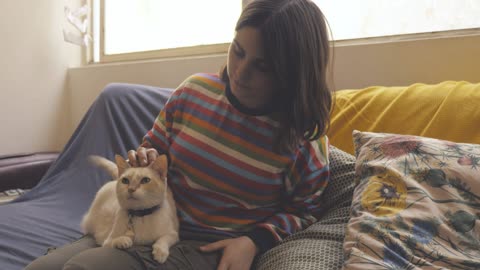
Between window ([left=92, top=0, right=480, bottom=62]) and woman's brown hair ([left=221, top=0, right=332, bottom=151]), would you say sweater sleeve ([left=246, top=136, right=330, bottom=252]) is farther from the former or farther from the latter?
window ([left=92, top=0, right=480, bottom=62])

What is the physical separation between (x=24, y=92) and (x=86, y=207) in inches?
41.0

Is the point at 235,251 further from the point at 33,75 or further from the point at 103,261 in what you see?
the point at 33,75

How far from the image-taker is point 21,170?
5.13 ft

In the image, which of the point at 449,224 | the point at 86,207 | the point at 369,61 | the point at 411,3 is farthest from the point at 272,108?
the point at 411,3

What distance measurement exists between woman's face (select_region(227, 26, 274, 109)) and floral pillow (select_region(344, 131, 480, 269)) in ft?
0.87

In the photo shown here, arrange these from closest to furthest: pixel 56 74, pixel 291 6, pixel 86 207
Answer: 1. pixel 291 6
2. pixel 86 207
3. pixel 56 74

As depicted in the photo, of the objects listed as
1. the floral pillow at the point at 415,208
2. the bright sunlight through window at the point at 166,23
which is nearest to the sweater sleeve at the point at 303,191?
the floral pillow at the point at 415,208

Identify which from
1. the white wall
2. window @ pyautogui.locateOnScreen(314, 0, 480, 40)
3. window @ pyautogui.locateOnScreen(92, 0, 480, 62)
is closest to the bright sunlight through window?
window @ pyautogui.locateOnScreen(92, 0, 480, 62)

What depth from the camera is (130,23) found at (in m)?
2.16

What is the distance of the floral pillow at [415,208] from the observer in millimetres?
618

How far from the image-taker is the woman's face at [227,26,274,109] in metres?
0.76

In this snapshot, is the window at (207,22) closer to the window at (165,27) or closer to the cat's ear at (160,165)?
the window at (165,27)

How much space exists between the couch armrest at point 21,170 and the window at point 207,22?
0.72 metres

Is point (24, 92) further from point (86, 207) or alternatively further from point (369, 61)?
point (369, 61)
